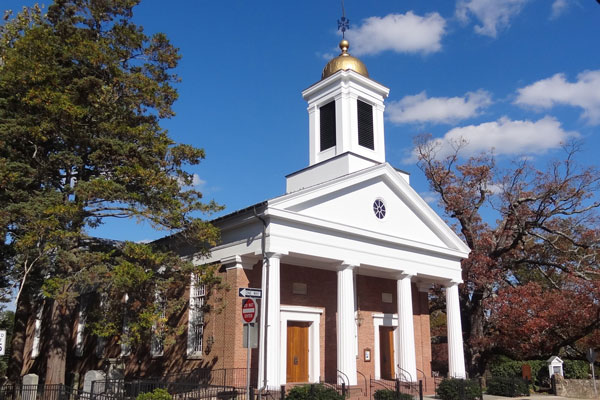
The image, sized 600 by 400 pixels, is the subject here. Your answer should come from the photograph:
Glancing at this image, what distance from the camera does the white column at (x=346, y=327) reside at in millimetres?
18781

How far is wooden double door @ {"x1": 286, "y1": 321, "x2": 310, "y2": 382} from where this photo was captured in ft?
68.1

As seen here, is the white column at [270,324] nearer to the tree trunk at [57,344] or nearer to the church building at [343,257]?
the church building at [343,257]

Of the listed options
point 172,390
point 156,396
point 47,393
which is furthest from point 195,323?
point 156,396

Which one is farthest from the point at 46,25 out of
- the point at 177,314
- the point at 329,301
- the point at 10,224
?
the point at 329,301

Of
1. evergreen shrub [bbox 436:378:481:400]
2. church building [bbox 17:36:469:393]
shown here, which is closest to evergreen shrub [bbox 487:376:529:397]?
church building [bbox 17:36:469:393]

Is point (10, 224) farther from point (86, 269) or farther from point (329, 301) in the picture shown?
point (329, 301)

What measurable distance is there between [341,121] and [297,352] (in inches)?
401

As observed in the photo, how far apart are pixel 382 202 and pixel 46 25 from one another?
1372 centimetres

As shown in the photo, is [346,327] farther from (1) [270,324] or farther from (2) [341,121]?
(2) [341,121]

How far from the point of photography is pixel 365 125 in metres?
25.3

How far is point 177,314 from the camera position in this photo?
70.4ft

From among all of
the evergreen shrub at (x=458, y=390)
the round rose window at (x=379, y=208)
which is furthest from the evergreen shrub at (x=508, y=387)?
the round rose window at (x=379, y=208)

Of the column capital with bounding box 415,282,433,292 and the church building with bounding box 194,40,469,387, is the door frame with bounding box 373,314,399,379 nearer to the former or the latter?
the church building with bounding box 194,40,469,387

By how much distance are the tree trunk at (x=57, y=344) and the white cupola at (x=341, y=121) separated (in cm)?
1130
